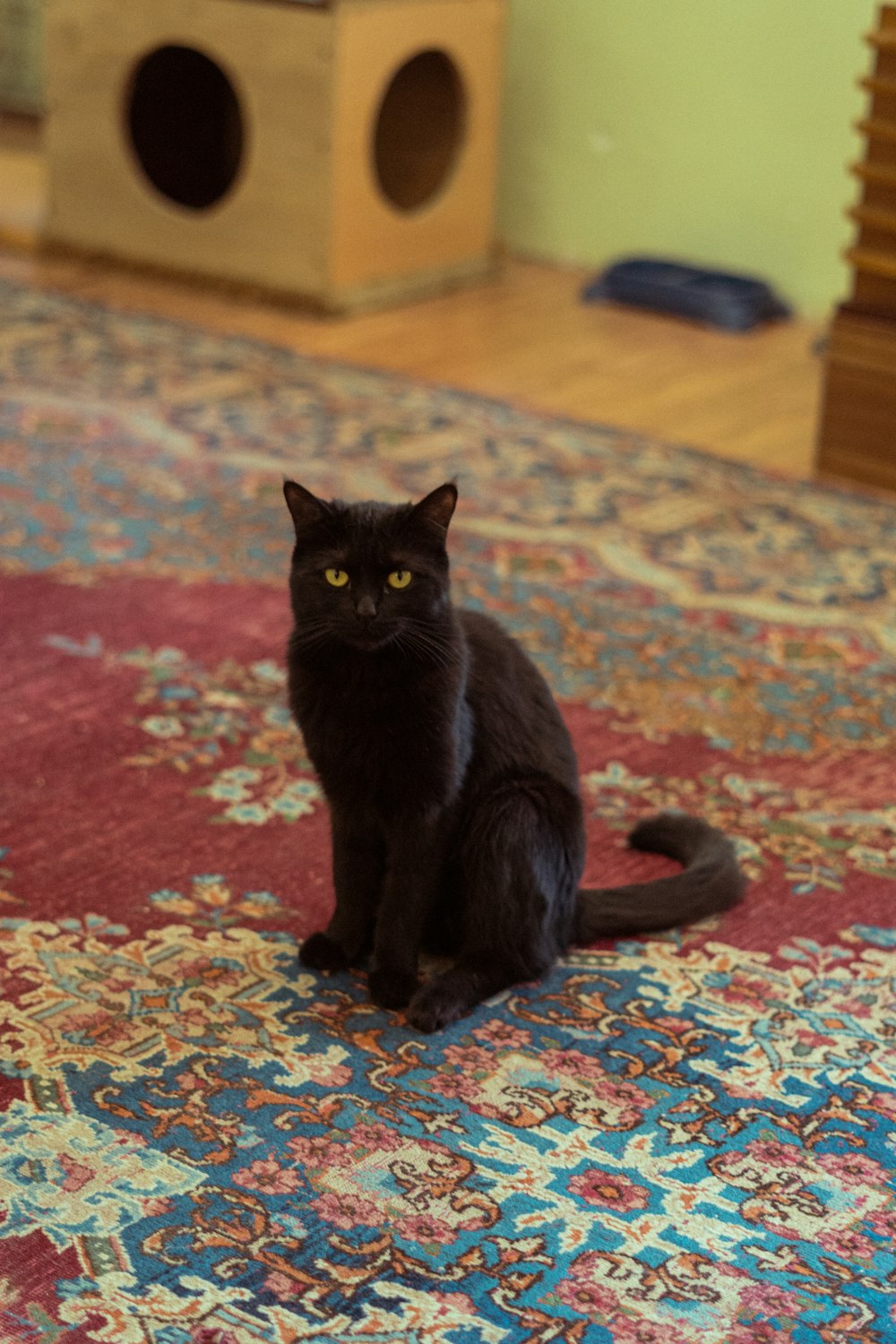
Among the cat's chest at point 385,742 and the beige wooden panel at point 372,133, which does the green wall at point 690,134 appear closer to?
the beige wooden panel at point 372,133

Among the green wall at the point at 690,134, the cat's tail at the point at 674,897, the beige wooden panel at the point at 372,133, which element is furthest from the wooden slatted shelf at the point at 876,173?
the cat's tail at the point at 674,897

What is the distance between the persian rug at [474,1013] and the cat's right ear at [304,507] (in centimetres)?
50

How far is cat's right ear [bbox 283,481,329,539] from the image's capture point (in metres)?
1.85

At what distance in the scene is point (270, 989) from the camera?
197cm

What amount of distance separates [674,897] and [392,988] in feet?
1.19

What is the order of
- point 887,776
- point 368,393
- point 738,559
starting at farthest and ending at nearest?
point 368,393 → point 738,559 → point 887,776

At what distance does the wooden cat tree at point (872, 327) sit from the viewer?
3445 millimetres

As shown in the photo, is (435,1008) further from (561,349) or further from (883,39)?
(561,349)

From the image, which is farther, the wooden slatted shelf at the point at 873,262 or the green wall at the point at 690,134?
the green wall at the point at 690,134

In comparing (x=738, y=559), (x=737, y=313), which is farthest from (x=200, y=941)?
(x=737, y=313)

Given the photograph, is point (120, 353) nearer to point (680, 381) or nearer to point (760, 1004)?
point (680, 381)

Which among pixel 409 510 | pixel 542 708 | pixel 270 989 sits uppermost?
A: pixel 409 510

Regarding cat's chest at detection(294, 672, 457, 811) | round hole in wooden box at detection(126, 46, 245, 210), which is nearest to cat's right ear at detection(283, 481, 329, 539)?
cat's chest at detection(294, 672, 457, 811)

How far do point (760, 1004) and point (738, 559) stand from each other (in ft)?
4.69
